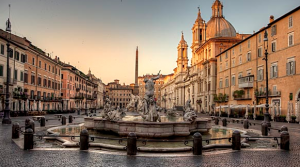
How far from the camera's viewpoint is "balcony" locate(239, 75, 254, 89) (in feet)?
135

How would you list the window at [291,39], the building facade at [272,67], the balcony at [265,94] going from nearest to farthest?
1. the building facade at [272,67]
2. the window at [291,39]
3. the balcony at [265,94]

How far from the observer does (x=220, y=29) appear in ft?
226

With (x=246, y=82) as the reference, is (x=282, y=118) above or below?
below

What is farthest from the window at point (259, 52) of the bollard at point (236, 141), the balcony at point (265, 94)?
the bollard at point (236, 141)

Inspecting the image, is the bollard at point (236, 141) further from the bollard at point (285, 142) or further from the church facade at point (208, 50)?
the church facade at point (208, 50)

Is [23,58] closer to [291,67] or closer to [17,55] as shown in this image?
[17,55]

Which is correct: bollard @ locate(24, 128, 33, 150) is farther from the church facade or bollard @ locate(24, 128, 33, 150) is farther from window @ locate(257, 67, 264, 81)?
the church facade

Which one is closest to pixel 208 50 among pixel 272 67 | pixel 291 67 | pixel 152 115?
pixel 272 67

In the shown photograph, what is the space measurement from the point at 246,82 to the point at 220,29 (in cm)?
3056

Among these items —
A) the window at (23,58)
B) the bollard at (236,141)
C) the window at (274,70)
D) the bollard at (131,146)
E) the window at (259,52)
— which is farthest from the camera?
the window at (23,58)

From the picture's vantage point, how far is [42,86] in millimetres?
49500

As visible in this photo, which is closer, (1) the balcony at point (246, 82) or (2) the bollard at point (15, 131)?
(2) the bollard at point (15, 131)

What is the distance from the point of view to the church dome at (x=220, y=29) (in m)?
68.3

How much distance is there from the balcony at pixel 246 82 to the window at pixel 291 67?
9275 millimetres
